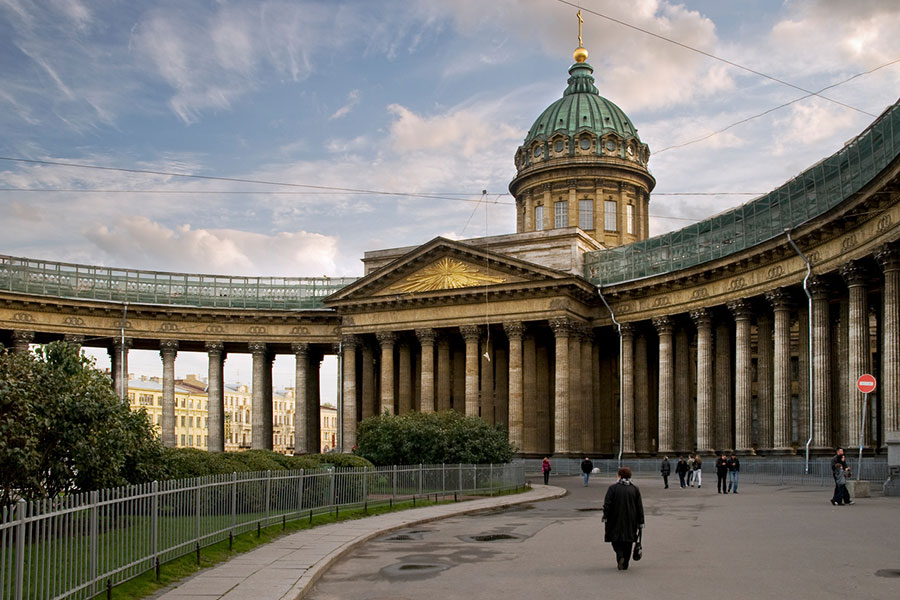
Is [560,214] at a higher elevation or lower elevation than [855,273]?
higher

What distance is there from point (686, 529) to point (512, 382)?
37.7 metres

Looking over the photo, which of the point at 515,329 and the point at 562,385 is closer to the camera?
the point at 562,385

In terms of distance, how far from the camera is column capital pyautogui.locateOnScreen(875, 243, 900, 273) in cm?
3872

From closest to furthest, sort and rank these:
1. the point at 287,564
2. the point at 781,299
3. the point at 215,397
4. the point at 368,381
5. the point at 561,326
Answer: the point at 287,564 < the point at 781,299 < the point at 561,326 < the point at 215,397 < the point at 368,381

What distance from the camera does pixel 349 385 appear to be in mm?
67812

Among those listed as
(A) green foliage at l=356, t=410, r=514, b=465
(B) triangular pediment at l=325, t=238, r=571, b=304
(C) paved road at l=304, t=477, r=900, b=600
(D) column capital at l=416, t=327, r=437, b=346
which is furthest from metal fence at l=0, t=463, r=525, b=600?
(D) column capital at l=416, t=327, r=437, b=346

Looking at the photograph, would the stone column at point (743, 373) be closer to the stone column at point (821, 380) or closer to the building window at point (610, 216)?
the stone column at point (821, 380)

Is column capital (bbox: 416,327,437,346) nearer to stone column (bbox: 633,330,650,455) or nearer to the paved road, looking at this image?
stone column (bbox: 633,330,650,455)

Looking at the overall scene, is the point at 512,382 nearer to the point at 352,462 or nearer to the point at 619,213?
the point at 619,213

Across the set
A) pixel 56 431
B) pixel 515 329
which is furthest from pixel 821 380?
pixel 56 431

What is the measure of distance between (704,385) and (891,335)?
1779 centimetres

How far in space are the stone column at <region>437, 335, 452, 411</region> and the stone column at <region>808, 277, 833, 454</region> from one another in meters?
26.6

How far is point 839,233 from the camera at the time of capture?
43.8 meters

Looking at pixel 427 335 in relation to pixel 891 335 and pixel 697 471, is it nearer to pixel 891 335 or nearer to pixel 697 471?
pixel 697 471
